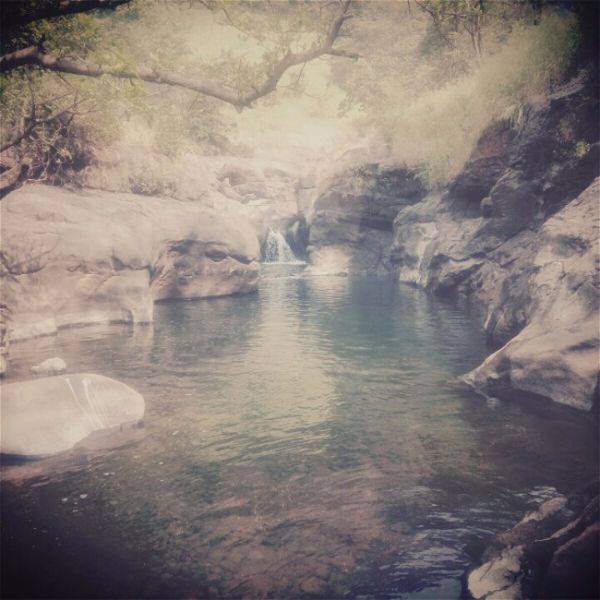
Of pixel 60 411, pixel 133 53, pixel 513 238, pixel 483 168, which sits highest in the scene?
pixel 483 168

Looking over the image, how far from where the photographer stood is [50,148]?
15891 mm

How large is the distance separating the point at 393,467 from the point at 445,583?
1950mm

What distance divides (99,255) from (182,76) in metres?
8.10

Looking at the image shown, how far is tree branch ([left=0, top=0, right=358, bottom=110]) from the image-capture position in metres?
6.20

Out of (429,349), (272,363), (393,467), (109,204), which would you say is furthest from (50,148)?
(393,467)

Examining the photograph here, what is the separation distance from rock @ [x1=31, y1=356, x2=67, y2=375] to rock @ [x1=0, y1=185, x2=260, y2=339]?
9.51ft

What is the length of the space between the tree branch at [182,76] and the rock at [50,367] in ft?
17.6

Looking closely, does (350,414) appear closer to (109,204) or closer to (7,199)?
(7,199)

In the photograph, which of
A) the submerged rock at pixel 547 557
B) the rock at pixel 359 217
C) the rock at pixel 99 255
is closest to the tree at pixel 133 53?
the rock at pixel 99 255

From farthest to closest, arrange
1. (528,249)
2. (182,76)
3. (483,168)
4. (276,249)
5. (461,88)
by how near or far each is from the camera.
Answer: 1. (276,249)
2. (461,88)
3. (483,168)
4. (528,249)
5. (182,76)

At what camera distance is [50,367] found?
9375 mm

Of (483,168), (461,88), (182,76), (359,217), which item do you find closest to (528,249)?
(483,168)

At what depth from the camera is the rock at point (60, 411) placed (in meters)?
5.98

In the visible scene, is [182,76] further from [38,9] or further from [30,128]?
[30,128]
